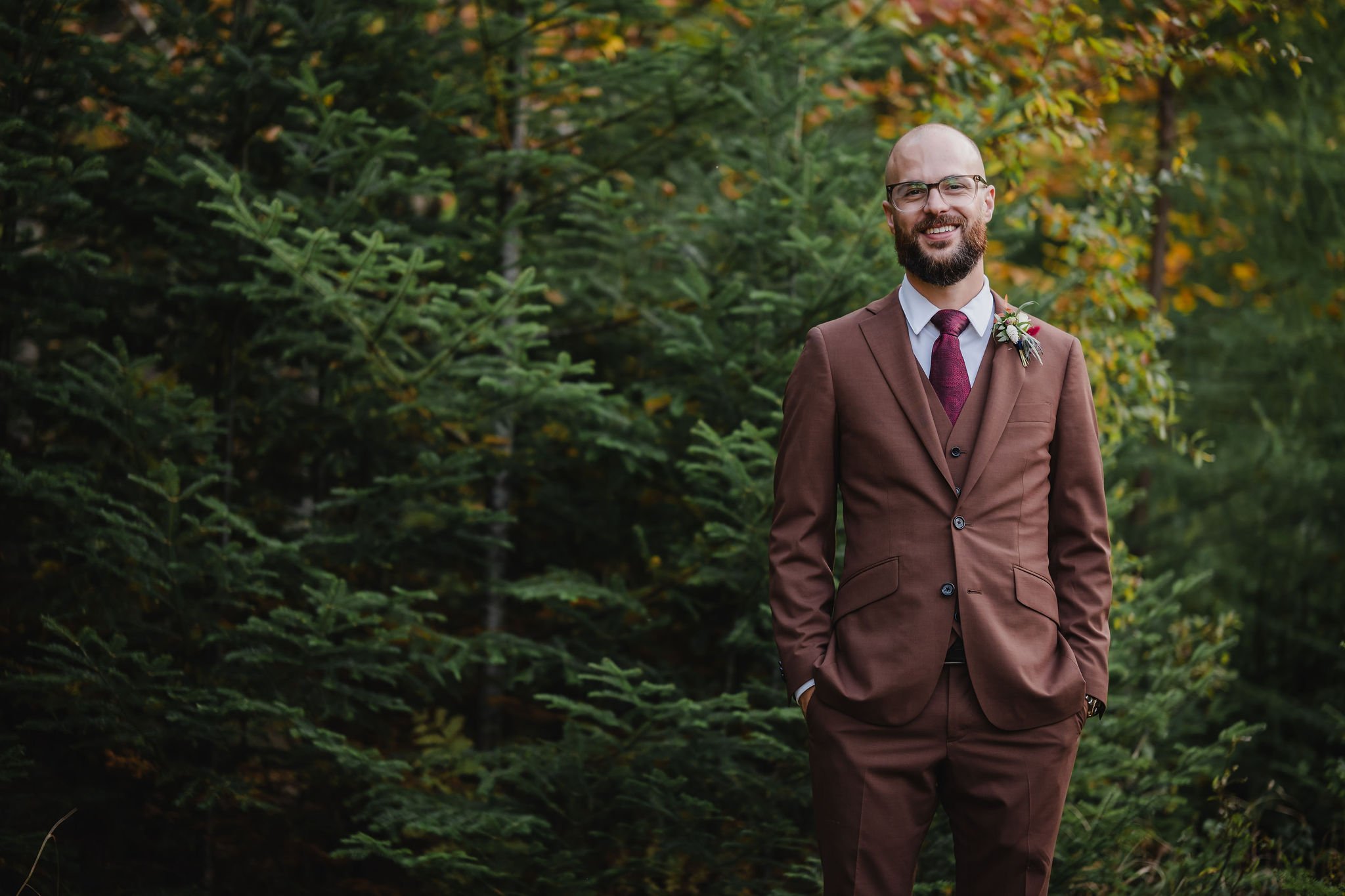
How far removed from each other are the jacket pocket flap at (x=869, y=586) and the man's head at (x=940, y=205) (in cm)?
73

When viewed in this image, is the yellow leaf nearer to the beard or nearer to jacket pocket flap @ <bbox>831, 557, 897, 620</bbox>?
the beard

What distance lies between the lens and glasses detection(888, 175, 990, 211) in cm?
244

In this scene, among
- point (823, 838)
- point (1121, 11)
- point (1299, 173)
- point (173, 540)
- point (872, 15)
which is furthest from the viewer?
point (1299, 173)

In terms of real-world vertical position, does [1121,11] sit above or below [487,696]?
above

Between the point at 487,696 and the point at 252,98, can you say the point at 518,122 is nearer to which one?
the point at 252,98

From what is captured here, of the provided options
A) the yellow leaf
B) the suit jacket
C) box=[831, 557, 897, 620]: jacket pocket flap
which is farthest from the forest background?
box=[831, 557, 897, 620]: jacket pocket flap

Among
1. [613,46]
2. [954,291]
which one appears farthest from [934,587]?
[613,46]

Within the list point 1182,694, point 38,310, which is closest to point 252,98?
point 38,310

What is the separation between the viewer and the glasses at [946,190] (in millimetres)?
2441

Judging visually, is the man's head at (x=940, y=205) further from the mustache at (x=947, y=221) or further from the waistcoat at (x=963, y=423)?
the waistcoat at (x=963, y=423)

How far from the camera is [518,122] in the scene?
493 cm

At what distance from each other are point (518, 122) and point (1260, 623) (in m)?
5.50

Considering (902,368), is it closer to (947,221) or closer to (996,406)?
(996,406)

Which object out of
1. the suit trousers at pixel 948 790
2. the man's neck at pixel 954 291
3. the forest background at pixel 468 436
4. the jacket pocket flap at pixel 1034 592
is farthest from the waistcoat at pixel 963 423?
the forest background at pixel 468 436
